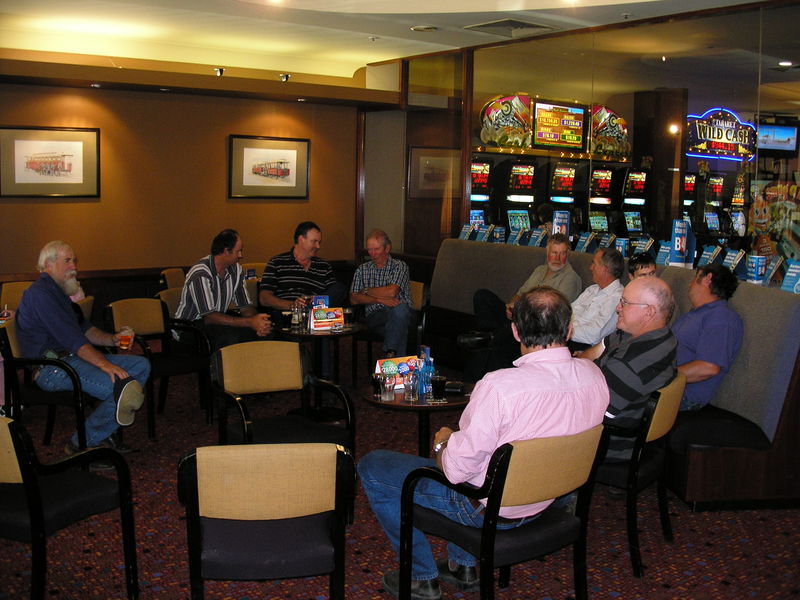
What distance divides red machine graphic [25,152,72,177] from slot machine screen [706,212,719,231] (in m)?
6.05

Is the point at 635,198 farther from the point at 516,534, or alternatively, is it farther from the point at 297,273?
the point at 516,534

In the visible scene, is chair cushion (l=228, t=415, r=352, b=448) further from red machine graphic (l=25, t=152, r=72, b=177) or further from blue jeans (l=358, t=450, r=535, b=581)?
red machine graphic (l=25, t=152, r=72, b=177)

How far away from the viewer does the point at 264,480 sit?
8.41 feet

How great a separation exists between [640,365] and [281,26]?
5435 mm

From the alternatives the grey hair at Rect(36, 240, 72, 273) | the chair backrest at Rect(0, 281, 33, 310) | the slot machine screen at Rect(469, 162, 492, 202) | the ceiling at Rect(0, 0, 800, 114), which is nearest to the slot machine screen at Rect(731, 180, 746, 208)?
the ceiling at Rect(0, 0, 800, 114)

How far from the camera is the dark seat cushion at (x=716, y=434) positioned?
431 centimetres

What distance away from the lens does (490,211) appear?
8.97 meters

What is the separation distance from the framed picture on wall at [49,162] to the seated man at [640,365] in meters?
6.29

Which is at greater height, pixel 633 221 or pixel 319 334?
pixel 633 221

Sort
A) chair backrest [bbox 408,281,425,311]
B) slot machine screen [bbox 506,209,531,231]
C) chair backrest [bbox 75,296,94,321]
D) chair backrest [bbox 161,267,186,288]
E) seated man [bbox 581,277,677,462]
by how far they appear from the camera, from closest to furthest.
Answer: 1. seated man [bbox 581,277,677,462]
2. chair backrest [bbox 75,296,94,321]
3. chair backrest [bbox 408,281,425,311]
4. chair backrest [bbox 161,267,186,288]
5. slot machine screen [bbox 506,209,531,231]

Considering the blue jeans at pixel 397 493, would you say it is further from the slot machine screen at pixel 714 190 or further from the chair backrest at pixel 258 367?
the slot machine screen at pixel 714 190

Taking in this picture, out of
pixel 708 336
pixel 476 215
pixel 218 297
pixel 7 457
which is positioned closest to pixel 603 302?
pixel 708 336

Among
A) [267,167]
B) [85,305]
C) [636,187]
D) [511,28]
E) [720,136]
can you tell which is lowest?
[85,305]

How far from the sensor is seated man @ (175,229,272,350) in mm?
6086
